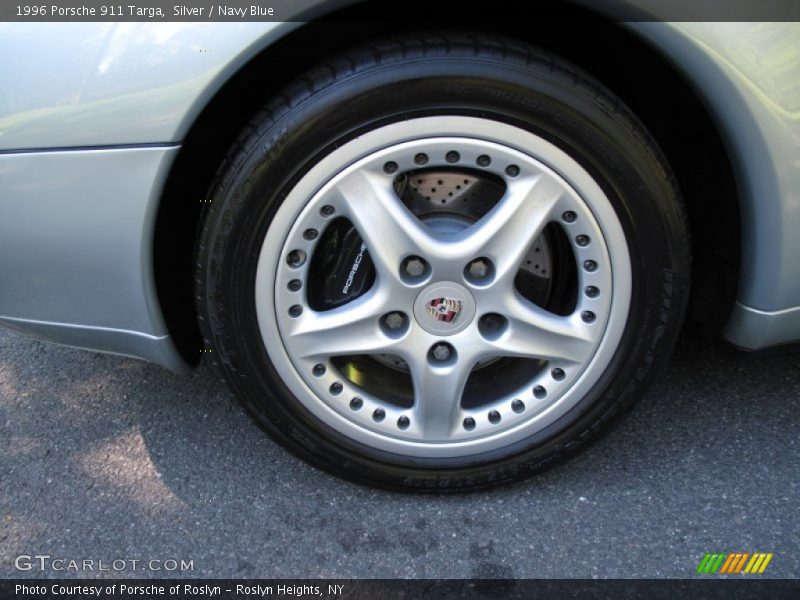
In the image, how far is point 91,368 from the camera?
2.19 metres

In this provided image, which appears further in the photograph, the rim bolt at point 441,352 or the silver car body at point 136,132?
the rim bolt at point 441,352

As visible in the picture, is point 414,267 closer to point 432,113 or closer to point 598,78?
point 432,113

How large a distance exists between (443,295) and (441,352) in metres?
0.15

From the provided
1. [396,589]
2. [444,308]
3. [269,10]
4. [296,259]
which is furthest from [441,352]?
[269,10]

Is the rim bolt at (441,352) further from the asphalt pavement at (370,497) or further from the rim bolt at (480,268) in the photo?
the asphalt pavement at (370,497)

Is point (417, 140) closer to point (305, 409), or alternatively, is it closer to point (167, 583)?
point (305, 409)

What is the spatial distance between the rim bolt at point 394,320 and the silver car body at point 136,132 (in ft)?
1.62

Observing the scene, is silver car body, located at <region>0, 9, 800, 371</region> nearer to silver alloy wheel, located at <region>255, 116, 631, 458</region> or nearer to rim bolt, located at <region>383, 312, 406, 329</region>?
silver alloy wheel, located at <region>255, 116, 631, 458</region>

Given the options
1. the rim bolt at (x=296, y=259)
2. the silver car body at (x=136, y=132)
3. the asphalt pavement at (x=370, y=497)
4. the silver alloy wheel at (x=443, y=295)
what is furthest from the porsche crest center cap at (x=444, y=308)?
the silver car body at (x=136, y=132)

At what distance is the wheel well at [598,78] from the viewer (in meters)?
1.46

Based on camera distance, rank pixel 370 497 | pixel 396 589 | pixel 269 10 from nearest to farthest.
→ 1. pixel 269 10
2. pixel 396 589
3. pixel 370 497

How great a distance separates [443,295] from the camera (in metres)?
1.59

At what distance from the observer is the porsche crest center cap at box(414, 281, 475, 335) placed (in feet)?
5.19

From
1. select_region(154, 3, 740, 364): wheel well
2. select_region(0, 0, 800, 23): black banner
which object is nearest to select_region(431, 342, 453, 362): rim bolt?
select_region(154, 3, 740, 364): wheel well
